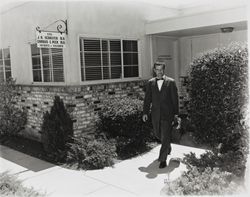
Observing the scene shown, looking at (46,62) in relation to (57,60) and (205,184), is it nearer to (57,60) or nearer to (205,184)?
(57,60)

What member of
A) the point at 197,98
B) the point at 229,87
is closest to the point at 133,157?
the point at 197,98

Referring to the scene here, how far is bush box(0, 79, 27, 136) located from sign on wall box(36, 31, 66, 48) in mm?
3084

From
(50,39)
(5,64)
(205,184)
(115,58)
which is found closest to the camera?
(205,184)

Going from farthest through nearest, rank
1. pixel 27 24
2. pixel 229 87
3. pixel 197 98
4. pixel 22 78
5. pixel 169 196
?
pixel 22 78 → pixel 27 24 → pixel 197 98 → pixel 229 87 → pixel 169 196

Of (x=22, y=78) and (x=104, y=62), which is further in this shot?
(x=22, y=78)

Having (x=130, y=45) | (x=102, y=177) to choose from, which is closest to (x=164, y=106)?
(x=102, y=177)

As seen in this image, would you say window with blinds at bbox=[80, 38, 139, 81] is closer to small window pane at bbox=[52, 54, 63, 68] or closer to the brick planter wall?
the brick planter wall

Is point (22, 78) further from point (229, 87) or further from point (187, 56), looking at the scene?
point (229, 87)

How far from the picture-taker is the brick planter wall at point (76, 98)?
24.6ft

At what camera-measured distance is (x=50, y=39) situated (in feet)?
22.5

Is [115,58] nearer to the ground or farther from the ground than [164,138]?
farther from the ground

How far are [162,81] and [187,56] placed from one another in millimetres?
4619

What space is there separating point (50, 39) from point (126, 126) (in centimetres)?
243

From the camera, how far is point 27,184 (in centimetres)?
551
